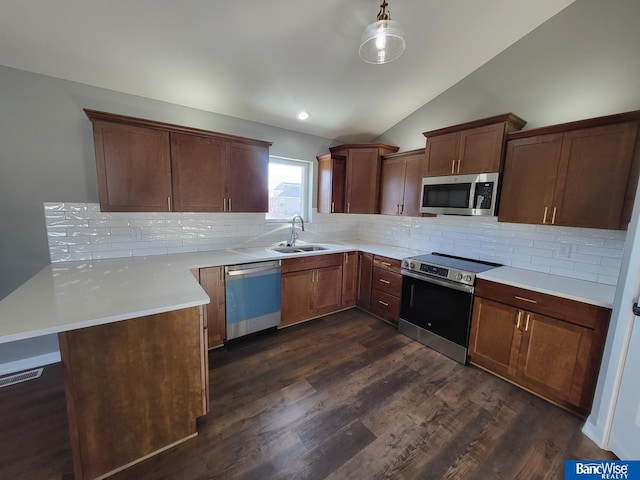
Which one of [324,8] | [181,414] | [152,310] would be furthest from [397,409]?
[324,8]

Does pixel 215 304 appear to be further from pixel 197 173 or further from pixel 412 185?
pixel 412 185

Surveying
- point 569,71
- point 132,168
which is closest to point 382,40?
point 569,71

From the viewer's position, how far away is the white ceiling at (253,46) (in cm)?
178

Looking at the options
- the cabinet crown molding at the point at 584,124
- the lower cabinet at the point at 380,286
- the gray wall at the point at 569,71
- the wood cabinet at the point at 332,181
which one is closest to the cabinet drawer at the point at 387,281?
the lower cabinet at the point at 380,286

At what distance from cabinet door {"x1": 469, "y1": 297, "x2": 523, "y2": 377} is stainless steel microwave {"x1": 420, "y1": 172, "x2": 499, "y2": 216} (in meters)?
0.87

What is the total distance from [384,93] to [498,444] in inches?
132

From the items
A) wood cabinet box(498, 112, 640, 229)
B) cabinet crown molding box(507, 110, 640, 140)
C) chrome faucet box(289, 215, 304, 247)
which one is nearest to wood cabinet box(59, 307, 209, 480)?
chrome faucet box(289, 215, 304, 247)

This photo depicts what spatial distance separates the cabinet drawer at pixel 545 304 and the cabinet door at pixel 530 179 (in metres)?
0.62

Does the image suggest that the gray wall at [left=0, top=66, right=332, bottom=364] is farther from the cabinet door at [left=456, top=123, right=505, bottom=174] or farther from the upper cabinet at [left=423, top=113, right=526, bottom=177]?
the cabinet door at [left=456, top=123, right=505, bottom=174]

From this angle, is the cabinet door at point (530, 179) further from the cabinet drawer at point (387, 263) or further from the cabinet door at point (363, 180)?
the cabinet door at point (363, 180)

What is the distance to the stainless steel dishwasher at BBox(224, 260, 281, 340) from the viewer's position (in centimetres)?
257

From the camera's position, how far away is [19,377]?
2.10 m

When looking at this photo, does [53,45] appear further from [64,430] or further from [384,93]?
[384,93]

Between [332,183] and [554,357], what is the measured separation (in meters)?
2.85
